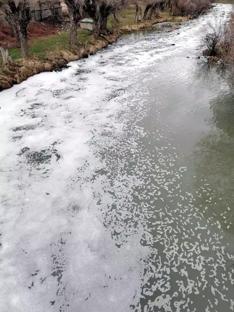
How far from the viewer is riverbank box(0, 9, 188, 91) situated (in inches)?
1045

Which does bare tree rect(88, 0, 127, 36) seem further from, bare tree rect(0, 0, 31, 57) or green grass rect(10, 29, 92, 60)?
bare tree rect(0, 0, 31, 57)

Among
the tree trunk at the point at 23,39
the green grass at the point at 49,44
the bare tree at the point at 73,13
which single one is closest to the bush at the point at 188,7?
the green grass at the point at 49,44

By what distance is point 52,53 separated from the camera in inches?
1245

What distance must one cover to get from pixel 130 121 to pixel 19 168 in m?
6.92

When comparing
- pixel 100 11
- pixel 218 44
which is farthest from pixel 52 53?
pixel 218 44

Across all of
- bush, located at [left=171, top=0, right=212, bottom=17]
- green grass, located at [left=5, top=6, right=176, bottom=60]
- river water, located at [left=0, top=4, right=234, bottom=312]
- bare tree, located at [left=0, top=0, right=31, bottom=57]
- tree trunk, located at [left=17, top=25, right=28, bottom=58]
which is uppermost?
bare tree, located at [left=0, top=0, right=31, bottom=57]

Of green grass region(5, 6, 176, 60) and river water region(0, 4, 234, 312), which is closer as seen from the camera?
river water region(0, 4, 234, 312)

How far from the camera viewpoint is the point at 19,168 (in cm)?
1605

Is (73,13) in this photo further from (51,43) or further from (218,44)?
(218,44)

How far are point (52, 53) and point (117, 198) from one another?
20.8 m

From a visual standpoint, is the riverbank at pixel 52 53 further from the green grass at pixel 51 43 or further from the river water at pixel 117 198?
the river water at pixel 117 198

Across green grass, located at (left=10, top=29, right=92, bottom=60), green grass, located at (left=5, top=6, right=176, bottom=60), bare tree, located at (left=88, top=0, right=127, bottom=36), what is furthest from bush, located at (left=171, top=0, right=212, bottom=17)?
green grass, located at (left=10, top=29, right=92, bottom=60)

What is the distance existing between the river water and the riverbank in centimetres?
154

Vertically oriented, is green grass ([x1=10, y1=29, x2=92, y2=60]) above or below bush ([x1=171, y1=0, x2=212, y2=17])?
above
